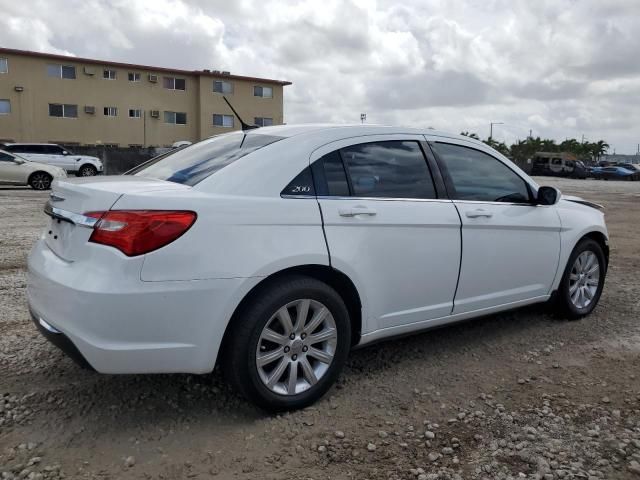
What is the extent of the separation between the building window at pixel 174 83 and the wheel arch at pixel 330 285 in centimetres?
4165

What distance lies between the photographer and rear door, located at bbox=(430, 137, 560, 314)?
387cm

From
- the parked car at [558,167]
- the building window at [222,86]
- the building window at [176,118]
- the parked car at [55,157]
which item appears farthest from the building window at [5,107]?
the parked car at [558,167]

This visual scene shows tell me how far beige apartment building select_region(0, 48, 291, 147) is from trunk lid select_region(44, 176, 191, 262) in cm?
3813

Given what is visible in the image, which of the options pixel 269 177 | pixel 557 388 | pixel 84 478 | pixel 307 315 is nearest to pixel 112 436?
pixel 84 478

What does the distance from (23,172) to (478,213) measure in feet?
58.9

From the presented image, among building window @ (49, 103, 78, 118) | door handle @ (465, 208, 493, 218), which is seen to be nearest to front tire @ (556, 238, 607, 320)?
door handle @ (465, 208, 493, 218)

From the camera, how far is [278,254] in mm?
2928

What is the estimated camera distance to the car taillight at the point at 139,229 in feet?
8.72

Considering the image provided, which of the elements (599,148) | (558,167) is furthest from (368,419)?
(599,148)

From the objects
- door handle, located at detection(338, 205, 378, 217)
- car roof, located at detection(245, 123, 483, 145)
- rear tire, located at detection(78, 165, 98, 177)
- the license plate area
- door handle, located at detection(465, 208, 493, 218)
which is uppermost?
car roof, located at detection(245, 123, 483, 145)

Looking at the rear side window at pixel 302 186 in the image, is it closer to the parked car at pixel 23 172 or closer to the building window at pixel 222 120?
the parked car at pixel 23 172

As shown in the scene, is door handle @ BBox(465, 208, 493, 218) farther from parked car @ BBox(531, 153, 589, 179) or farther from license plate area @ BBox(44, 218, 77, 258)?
parked car @ BBox(531, 153, 589, 179)

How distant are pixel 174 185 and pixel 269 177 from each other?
508 millimetres

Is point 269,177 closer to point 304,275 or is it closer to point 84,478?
point 304,275
